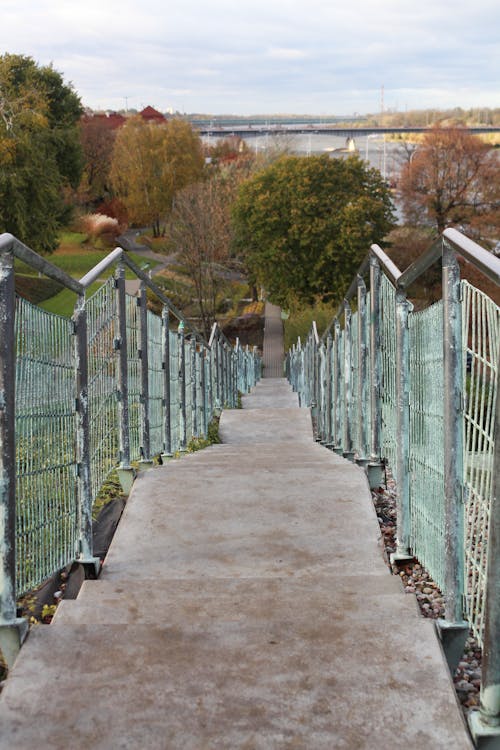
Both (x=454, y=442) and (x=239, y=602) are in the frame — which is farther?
(x=239, y=602)

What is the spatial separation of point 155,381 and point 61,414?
2859 mm

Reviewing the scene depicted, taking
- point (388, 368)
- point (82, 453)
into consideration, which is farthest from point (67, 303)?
point (82, 453)

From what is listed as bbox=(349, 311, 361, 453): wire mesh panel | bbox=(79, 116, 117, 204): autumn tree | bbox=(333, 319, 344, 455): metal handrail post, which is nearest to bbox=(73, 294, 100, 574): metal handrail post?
bbox=(349, 311, 361, 453): wire mesh panel

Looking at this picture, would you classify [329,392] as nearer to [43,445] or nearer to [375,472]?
[375,472]

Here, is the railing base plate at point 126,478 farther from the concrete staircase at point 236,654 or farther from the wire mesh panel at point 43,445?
the wire mesh panel at point 43,445

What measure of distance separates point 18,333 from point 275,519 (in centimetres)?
158

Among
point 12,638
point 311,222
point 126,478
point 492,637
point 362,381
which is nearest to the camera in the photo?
point 492,637

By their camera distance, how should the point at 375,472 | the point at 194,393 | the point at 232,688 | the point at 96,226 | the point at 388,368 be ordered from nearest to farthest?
the point at 232,688
the point at 388,368
the point at 375,472
the point at 194,393
the point at 96,226

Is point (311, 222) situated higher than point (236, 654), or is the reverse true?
point (311, 222)

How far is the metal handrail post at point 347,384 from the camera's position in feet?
19.9

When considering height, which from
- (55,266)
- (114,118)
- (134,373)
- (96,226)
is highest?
(114,118)

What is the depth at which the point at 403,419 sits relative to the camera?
11.1 ft

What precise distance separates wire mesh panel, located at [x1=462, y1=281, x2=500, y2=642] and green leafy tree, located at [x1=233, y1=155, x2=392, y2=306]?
36392 mm

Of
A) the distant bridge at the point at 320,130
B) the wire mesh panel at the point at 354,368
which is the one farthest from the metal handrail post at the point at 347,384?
the distant bridge at the point at 320,130
